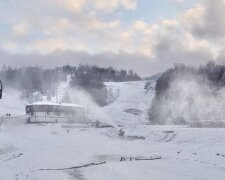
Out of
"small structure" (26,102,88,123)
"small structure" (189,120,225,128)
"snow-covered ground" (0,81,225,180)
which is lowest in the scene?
"snow-covered ground" (0,81,225,180)

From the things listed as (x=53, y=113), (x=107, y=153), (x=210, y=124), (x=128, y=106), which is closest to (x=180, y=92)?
(x=128, y=106)

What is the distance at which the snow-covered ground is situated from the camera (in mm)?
30953

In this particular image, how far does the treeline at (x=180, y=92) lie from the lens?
377 feet

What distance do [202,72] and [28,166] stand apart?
113 m

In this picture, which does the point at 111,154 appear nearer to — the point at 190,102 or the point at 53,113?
the point at 53,113

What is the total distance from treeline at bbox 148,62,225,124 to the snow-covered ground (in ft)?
133

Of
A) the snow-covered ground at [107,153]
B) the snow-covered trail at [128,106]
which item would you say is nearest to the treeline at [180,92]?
the snow-covered trail at [128,106]

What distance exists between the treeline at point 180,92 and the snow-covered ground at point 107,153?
40.4 m

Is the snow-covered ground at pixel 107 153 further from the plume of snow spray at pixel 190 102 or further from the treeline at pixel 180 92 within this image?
the treeline at pixel 180 92

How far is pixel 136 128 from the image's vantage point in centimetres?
7331

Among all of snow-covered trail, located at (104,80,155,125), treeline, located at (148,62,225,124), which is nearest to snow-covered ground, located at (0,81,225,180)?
treeline, located at (148,62,225,124)

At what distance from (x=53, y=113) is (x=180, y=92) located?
4928 centimetres

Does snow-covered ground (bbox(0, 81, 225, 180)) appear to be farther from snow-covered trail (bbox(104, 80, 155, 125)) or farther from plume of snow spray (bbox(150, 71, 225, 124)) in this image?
snow-covered trail (bbox(104, 80, 155, 125))

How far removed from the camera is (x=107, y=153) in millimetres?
46406
